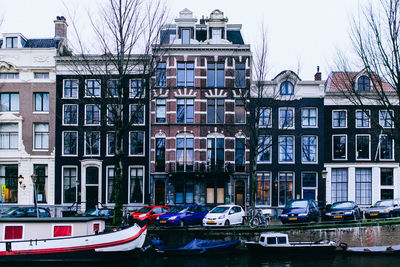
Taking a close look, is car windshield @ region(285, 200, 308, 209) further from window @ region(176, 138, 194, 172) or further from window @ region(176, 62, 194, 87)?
window @ region(176, 62, 194, 87)

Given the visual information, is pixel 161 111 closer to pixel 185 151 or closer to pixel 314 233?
pixel 185 151

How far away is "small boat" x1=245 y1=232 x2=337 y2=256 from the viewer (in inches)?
953

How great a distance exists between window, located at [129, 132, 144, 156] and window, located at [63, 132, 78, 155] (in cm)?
524

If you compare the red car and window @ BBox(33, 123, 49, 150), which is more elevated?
window @ BBox(33, 123, 49, 150)

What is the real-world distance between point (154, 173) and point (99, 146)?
595 centimetres

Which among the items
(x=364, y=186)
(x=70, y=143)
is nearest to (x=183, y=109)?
(x=70, y=143)

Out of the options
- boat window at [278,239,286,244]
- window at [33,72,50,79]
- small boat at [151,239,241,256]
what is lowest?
small boat at [151,239,241,256]

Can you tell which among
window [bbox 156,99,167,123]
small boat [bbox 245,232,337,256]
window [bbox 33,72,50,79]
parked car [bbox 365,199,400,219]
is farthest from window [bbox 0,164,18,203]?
parked car [bbox 365,199,400,219]

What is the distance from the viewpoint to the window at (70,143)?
37.9 m

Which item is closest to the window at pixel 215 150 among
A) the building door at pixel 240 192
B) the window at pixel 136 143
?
the building door at pixel 240 192

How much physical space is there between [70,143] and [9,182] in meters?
6.96

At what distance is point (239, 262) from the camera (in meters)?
23.1

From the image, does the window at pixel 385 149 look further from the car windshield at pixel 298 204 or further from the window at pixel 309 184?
the car windshield at pixel 298 204

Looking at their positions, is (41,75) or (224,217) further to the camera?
(41,75)
